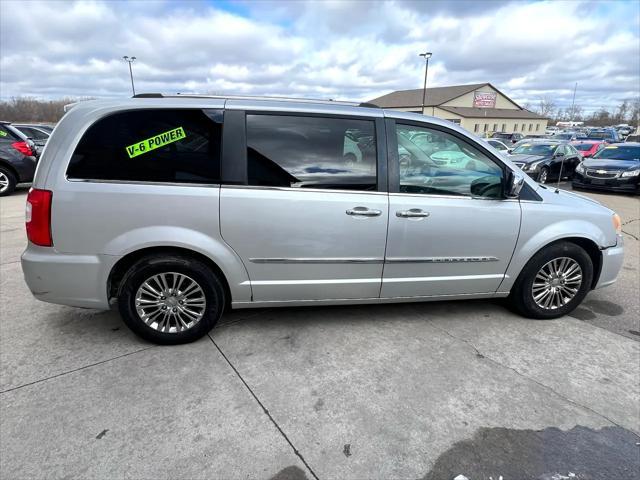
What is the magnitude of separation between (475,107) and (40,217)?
7701cm

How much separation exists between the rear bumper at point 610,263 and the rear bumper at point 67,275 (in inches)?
168

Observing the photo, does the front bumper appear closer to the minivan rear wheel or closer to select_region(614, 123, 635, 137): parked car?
the minivan rear wheel

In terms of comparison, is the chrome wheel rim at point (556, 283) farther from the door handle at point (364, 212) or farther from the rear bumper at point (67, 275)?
the rear bumper at point (67, 275)

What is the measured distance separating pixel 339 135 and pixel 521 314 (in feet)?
8.02

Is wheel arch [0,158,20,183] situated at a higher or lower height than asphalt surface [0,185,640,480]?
higher

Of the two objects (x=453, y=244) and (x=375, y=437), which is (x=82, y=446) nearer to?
(x=375, y=437)

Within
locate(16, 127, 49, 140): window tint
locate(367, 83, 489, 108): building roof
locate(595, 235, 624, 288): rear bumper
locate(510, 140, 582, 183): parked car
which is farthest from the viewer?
locate(367, 83, 489, 108): building roof

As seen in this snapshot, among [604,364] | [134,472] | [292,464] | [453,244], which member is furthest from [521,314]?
[134,472]

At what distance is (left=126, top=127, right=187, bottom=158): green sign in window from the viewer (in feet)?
9.22

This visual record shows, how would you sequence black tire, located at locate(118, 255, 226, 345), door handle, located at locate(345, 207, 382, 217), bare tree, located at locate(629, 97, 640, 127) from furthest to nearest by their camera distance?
bare tree, located at locate(629, 97, 640, 127) → door handle, located at locate(345, 207, 382, 217) → black tire, located at locate(118, 255, 226, 345)

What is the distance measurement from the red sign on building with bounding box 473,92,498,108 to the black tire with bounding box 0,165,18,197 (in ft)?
240

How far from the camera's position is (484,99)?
2781 inches

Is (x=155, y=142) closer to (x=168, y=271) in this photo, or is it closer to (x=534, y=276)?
(x=168, y=271)

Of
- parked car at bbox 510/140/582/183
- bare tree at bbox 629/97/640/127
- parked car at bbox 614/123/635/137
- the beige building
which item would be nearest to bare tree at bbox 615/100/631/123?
bare tree at bbox 629/97/640/127
